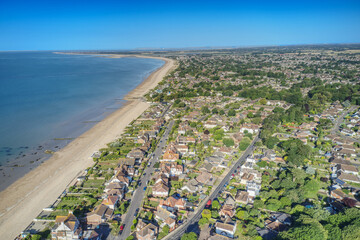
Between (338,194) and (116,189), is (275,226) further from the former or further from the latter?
(116,189)

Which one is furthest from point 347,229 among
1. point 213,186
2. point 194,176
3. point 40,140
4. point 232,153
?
point 40,140

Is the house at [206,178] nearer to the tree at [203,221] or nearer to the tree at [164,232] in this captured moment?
the tree at [203,221]

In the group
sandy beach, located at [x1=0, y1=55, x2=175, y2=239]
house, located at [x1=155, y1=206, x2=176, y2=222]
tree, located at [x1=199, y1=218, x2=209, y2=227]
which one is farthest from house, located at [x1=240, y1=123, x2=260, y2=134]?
house, located at [x1=155, y1=206, x2=176, y2=222]

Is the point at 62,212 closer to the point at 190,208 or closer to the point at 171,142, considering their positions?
the point at 190,208

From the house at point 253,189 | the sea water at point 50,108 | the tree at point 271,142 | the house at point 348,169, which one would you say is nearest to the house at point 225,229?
the house at point 253,189

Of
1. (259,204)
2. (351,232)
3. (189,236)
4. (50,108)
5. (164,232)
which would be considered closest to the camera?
(351,232)

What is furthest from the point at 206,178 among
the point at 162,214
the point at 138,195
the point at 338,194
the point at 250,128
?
the point at 250,128
